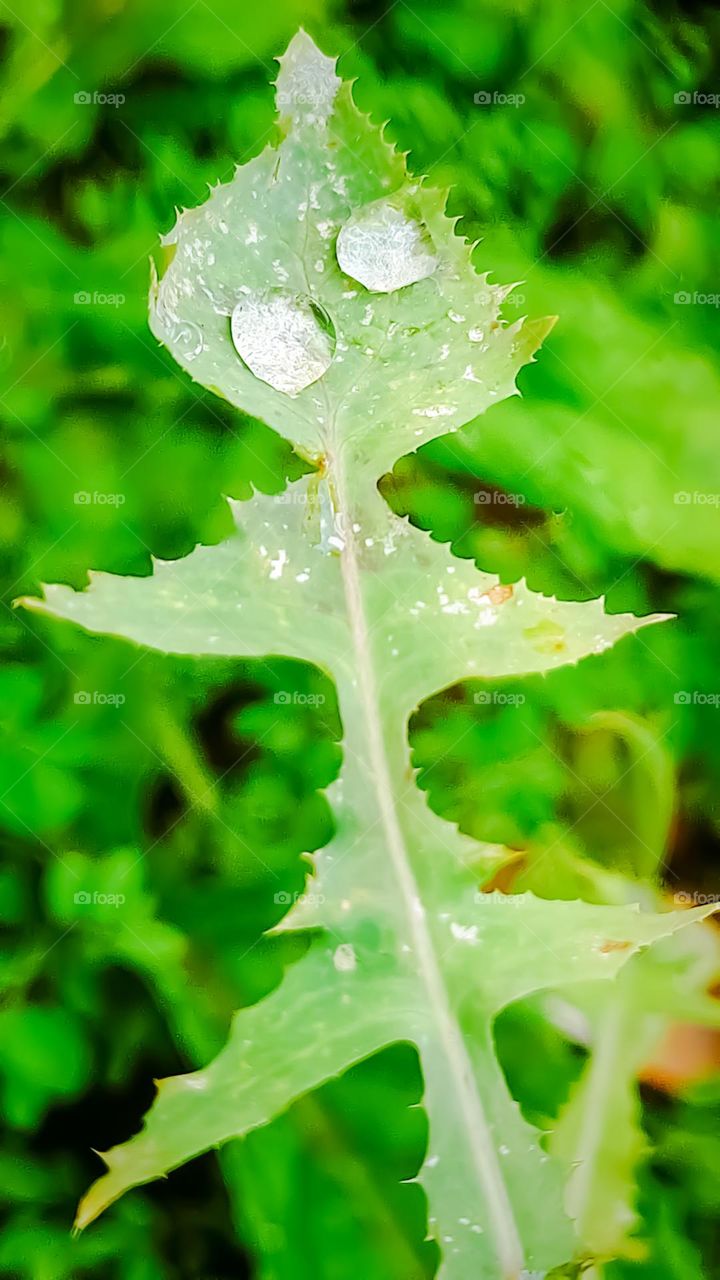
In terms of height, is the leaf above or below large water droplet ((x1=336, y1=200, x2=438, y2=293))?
below

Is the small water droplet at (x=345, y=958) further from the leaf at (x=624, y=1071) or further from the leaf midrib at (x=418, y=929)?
the leaf at (x=624, y=1071)

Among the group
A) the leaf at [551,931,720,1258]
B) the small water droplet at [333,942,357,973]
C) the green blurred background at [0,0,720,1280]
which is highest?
the green blurred background at [0,0,720,1280]

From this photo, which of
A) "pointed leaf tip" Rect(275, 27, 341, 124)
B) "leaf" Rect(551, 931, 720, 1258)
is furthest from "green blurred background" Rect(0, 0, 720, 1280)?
"pointed leaf tip" Rect(275, 27, 341, 124)

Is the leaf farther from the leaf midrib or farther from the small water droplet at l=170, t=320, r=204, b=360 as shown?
the small water droplet at l=170, t=320, r=204, b=360

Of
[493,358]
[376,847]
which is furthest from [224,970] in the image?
[493,358]

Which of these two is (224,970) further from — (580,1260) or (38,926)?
(580,1260)

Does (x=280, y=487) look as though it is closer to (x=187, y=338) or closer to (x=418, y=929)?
(x=187, y=338)

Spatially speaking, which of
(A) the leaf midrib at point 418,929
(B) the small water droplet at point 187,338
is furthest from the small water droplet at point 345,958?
(B) the small water droplet at point 187,338
